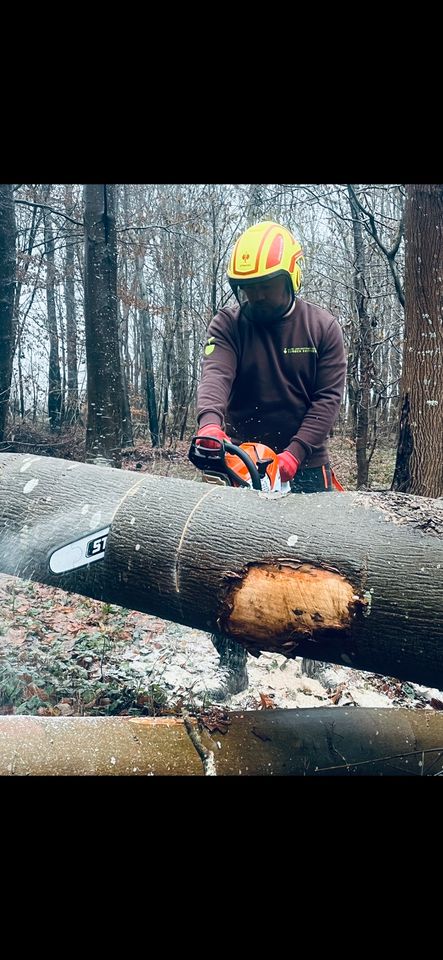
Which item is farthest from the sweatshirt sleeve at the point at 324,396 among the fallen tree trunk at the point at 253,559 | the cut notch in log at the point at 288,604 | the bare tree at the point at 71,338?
the bare tree at the point at 71,338

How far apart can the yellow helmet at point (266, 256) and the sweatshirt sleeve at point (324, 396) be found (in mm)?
187

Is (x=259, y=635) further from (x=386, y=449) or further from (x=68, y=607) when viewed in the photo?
(x=386, y=449)

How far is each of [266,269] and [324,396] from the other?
379 millimetres

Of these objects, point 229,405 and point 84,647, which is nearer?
point 84,647

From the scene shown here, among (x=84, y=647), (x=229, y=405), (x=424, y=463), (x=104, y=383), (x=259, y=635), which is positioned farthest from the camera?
(x=104, y=383)

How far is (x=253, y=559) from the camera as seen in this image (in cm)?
138

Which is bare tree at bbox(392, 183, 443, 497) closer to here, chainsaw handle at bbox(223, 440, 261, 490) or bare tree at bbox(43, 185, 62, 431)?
chainsaw handle at bbox(223, 440, 261, 490)

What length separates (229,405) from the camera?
172 cm

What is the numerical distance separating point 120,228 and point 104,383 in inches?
20.5

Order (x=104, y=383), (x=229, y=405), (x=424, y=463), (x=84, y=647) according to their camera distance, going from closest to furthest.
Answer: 1. (x=84, y=647)
2. (x=229, y=405)
3. (x=424, y=463)
4. (x=104, y=383)

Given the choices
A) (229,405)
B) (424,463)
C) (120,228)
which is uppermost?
(120,228)

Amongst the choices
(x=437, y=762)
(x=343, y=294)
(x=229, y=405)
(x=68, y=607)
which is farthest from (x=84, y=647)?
(x=343, y=294)

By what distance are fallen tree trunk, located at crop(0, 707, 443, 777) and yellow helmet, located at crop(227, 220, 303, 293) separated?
1.13m
